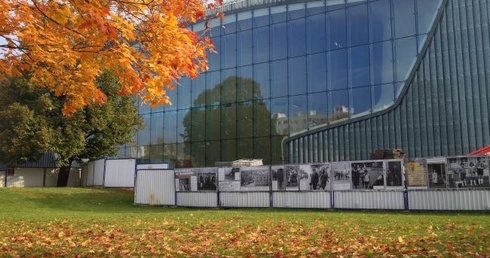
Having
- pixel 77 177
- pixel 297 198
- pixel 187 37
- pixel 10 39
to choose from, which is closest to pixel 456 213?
pixel 297 198

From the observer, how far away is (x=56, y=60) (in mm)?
8391

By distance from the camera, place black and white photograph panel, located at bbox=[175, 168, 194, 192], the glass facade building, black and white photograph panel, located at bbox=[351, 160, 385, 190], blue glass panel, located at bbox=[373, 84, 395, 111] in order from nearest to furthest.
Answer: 1. black and white photograph panel, located at bbox=[351, 160, 385, 190]
2. black and white photograph panel, located at bbox=[175, 168, 194, 192]
3. the glass facade building
4. blue glass panel, located at bbox=[373, 84, 395, 111]

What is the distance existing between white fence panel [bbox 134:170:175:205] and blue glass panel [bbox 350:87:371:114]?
13.3m

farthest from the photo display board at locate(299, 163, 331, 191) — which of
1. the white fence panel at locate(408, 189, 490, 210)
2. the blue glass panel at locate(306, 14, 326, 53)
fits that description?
the blue glass panel at locate(306, 14, 326, 53)

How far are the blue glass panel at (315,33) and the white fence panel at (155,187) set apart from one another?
15.0m

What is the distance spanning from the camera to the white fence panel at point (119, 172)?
3272cm

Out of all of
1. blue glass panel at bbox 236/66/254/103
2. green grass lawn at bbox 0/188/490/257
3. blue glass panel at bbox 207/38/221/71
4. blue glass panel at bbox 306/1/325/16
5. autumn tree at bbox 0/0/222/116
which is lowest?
green grass lawn at bbox 0/188/490/257

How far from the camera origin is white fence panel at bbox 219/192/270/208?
22.9m

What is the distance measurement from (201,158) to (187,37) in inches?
1308

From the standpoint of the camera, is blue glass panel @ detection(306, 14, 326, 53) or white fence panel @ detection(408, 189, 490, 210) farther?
blue glass panel @ detection(306, 14, 326, 53)

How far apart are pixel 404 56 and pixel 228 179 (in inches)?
585

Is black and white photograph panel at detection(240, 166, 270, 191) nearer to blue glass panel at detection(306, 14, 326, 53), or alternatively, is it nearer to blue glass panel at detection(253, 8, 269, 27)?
blue glass panel at detection(306, 14, 326, 53)

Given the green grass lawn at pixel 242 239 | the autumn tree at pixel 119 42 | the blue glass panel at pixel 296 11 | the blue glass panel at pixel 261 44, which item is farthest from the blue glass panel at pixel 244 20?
the autumn tree at pixel 119 42

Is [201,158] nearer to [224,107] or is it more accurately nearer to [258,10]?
[224,107]
